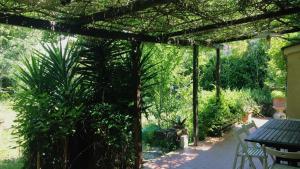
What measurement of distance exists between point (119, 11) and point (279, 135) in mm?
2740

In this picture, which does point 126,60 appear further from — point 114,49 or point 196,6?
point 196,6

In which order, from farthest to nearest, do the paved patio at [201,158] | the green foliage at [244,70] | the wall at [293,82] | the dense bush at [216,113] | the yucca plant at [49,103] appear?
the green foliage at [244,70], the dense bush at [216,113], the wall at [293,82], the paved patio at [201,158], the yucca plant at [49,103]

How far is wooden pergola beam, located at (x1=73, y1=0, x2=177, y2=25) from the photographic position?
3797mm

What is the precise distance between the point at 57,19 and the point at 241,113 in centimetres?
808

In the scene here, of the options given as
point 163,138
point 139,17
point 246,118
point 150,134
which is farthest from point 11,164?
point 246,118

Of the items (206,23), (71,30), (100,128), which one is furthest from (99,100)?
(206,23)

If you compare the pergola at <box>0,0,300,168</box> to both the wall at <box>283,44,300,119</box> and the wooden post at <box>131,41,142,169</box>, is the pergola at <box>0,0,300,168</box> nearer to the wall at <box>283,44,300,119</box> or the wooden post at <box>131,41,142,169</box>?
the wooden post at <box>131,41,142,169</box>

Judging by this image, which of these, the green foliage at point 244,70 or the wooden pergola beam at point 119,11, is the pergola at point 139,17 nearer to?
the wooden pergola beam at point 119,11

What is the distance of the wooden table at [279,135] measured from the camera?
3.95 metres

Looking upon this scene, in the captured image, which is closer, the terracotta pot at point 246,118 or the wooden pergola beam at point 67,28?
the wooden pergola beam at point 67,28

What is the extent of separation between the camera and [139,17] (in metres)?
4.74

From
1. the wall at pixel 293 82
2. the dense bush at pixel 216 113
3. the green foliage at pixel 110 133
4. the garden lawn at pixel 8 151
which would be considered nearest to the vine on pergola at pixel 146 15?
the wall at pixel 293 82

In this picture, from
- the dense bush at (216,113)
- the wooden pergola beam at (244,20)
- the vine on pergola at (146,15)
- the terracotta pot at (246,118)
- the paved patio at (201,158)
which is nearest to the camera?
the vine on pergola at (146,15)

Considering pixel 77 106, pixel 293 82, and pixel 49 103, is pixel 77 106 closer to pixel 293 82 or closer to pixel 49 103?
pixel 49 103
